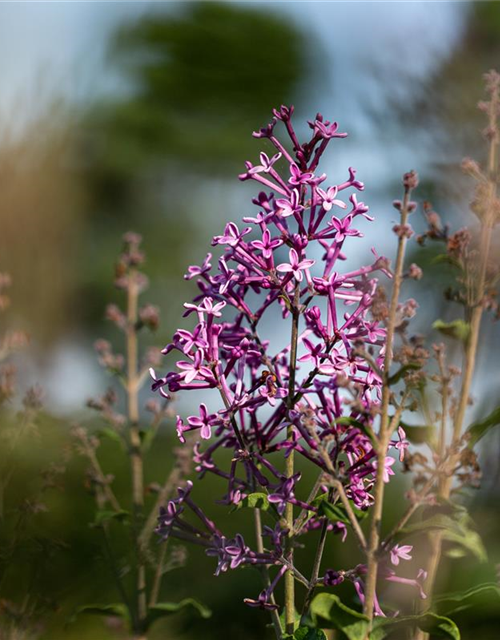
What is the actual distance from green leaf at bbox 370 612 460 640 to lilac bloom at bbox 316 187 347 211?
31cm

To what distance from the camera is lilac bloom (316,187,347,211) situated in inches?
24.7

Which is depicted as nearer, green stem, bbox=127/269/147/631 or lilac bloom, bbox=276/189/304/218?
lilac bloom, bbox=276/189/304/218

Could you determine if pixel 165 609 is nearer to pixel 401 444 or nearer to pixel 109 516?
pixel 109 516

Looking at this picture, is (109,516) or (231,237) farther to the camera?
(109,516)

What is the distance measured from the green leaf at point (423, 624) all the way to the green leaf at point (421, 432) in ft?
0.64

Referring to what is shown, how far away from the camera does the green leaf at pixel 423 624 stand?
0.53 metres

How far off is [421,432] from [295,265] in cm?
21

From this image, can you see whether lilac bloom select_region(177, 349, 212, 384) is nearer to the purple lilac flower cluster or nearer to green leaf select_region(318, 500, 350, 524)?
the purple lilac flower cluster

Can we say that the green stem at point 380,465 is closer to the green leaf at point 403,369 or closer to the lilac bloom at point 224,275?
the green leaf at point 403,369

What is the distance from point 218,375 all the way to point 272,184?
0.17 meters

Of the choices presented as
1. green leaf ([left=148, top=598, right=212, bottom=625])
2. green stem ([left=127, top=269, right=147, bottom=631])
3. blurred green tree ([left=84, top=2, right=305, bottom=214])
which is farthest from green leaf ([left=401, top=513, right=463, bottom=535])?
blurred green tree ([left=84, top=2, right=305, bottom=214])

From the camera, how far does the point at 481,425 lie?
616 millimetres

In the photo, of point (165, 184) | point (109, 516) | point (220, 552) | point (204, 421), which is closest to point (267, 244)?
point (204, 421)

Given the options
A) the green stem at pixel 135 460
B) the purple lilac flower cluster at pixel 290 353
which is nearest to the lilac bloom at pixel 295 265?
the purple lilac flower cluster at pixel 290 353
